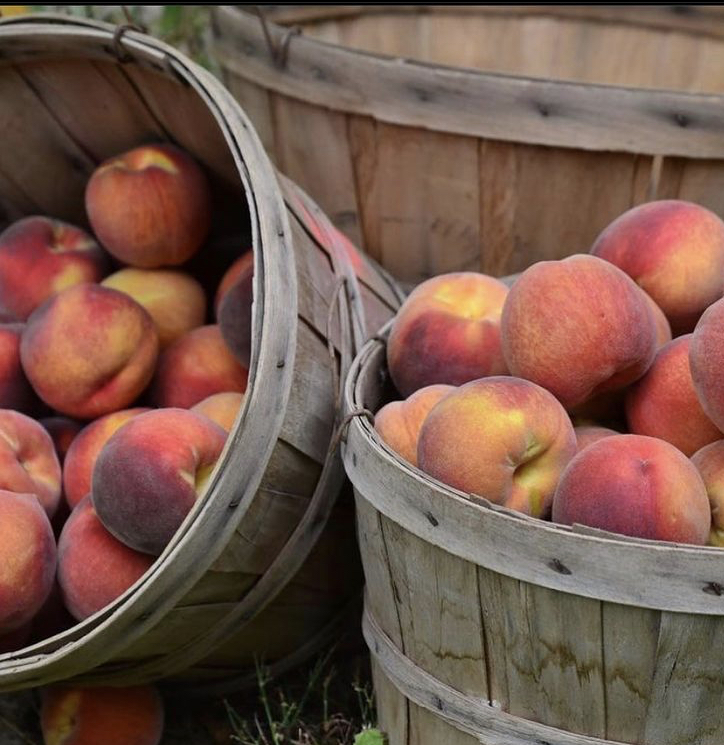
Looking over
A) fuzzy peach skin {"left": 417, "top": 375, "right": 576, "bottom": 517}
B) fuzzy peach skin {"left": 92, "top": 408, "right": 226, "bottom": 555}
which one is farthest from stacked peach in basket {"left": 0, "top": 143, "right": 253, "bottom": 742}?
fuzzy peach skin {"left": 417, "top": 375, "right": 576, "bottom": 517}

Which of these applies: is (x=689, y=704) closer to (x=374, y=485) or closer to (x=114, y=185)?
(x=374, y=485)

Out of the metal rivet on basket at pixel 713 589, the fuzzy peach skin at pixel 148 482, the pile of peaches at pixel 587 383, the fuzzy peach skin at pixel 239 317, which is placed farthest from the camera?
the fuzzy peach skin at pixel 239 317

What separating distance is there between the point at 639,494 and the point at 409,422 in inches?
14.4

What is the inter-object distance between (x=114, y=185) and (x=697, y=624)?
1.29m

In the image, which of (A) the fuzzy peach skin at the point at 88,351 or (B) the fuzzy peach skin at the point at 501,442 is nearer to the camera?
(B) the fuzzy peach skin at the point at 501,442

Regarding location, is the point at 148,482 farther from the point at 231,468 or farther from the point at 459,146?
the point at 459,146

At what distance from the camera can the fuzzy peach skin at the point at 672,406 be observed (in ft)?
4.30

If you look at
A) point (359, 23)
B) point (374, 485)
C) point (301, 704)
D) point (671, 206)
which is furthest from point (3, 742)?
point (359, 23)

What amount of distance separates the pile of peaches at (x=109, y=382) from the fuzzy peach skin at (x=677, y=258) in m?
0.62

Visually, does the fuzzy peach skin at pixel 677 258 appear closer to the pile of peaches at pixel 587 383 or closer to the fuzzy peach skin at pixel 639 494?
the pile of peaches at pixel 587 383

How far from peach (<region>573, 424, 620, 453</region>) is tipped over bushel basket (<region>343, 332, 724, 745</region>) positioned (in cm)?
24

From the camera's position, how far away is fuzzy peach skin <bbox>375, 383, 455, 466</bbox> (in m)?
1.38

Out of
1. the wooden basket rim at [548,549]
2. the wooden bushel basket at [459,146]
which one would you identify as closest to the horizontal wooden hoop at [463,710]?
the wooden basket rim at [548,549]

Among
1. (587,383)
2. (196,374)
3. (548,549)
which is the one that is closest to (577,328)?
(587,383)
